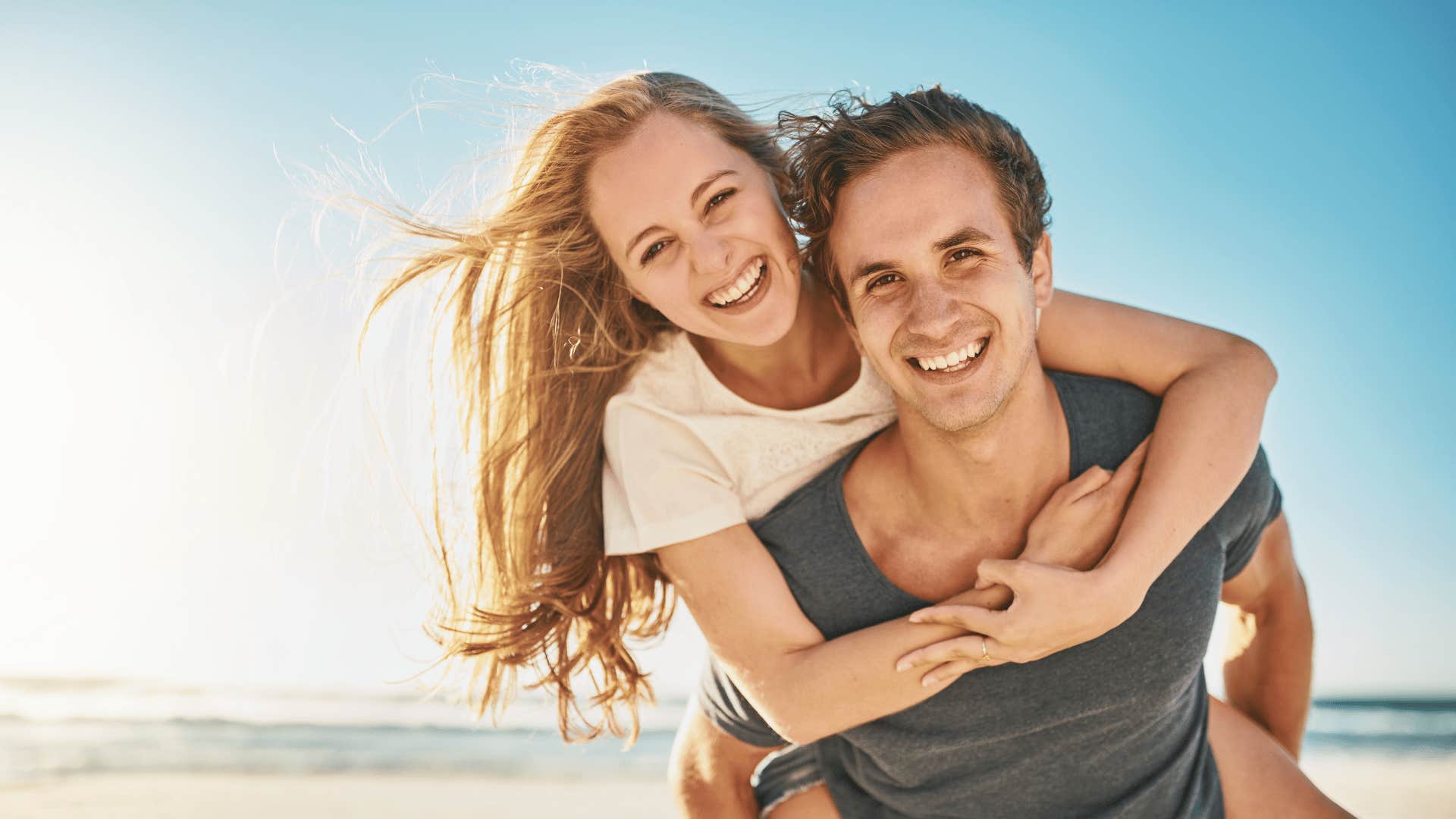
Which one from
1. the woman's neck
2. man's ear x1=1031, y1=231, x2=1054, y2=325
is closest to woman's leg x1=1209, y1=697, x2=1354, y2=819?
man's ear x1=1031, y1=231, x2=1054, y2=325

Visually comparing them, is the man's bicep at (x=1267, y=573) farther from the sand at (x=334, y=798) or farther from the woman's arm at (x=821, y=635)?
the sand at (x=334, y=798)

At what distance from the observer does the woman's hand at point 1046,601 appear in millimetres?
2334

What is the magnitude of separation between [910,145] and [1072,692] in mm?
1352

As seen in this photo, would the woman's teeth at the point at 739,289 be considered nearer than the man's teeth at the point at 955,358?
No

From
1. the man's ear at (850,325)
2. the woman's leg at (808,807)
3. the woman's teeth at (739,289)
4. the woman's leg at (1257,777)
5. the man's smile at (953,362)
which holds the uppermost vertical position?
the woman's teeth at (739,289)

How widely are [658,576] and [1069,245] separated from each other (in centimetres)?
576

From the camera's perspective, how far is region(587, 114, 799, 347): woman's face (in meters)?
2.83

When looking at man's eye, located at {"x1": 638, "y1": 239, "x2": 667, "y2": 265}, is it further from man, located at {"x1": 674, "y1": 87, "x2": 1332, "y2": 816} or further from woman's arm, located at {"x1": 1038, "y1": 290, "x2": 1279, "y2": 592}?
woman's arm, located at {"x1": 1038, "y1": 290, "x2": 1279, "y2": 592}

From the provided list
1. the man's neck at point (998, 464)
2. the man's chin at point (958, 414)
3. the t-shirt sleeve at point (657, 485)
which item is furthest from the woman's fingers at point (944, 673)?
the t-shirt sleeve at point (657, 485)

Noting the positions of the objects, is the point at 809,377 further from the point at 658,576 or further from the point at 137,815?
the point at 137,815

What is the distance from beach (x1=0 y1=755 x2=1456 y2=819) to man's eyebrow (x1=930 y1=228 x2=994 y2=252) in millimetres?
4752

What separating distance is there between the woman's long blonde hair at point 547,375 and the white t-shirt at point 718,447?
0.22 meters

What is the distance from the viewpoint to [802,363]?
3.14 m

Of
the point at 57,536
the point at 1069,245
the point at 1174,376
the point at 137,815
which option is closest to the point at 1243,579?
the point at 1174,376
